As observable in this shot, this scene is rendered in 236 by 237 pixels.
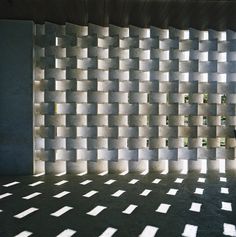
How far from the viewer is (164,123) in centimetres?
509

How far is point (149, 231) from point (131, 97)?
2.84 m

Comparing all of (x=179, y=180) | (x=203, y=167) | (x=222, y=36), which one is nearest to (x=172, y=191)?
(x=179, y=180)

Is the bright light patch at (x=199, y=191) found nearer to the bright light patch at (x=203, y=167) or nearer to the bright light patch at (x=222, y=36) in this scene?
the bright light patch at (x=203, y=167)

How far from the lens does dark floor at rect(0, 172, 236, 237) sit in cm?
252

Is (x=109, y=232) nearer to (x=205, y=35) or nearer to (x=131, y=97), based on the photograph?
(x=131, y=97)

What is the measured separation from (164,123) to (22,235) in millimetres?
3224

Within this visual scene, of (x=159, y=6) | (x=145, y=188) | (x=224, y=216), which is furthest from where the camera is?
(x=159, y=6)

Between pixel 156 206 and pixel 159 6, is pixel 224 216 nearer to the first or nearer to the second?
pixel 156 206

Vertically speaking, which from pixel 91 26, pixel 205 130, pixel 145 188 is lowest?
pixel 145 188

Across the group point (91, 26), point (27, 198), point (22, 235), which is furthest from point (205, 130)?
point (22, 235)

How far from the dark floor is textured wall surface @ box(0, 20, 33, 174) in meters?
0.34

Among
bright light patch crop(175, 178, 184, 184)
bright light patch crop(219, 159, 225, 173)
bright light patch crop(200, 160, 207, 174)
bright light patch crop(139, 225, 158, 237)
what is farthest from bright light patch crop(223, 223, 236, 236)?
bright light patch crop(219, 159, 225, 173)

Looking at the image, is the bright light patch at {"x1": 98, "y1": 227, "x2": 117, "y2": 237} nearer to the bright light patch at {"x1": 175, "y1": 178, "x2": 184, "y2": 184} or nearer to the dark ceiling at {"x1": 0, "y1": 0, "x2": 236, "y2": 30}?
the bright light patch at {"x1": 175, "y1": 178, "x2": 184, "y2": 184}

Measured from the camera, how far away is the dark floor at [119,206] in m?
2.52
